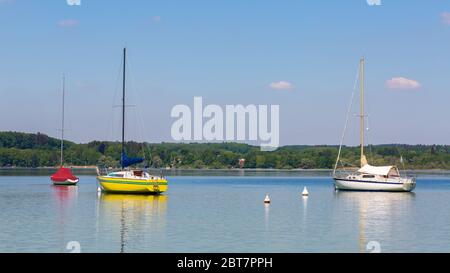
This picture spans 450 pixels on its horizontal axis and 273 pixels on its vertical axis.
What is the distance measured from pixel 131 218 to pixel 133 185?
84.6ft

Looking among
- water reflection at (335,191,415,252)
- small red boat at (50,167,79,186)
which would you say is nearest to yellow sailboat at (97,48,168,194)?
water reflection at (335,191,415,252)

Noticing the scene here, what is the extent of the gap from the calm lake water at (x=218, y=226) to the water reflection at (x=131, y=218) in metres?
0.06

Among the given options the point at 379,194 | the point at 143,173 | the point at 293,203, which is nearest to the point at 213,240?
the point at 293,203

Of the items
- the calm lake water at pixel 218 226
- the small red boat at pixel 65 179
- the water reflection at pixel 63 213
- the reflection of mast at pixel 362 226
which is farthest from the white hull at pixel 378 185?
the small red boat at pixel 65 179

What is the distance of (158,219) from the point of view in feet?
186

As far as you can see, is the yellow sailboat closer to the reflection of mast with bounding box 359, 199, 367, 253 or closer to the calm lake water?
the calm lake water

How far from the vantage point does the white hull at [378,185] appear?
Answer: 99938mm

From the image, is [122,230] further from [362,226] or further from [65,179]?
[65,179]

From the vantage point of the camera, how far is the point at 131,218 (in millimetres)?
57406

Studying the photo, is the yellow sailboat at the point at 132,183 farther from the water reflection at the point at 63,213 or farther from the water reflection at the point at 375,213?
the water reflection at the point at 375,213

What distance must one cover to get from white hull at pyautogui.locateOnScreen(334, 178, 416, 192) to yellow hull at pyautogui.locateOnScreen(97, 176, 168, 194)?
30.2 metres

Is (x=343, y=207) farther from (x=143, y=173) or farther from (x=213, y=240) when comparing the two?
(x=213, y=240)

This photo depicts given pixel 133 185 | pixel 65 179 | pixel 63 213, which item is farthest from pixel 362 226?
pixel 65 179
